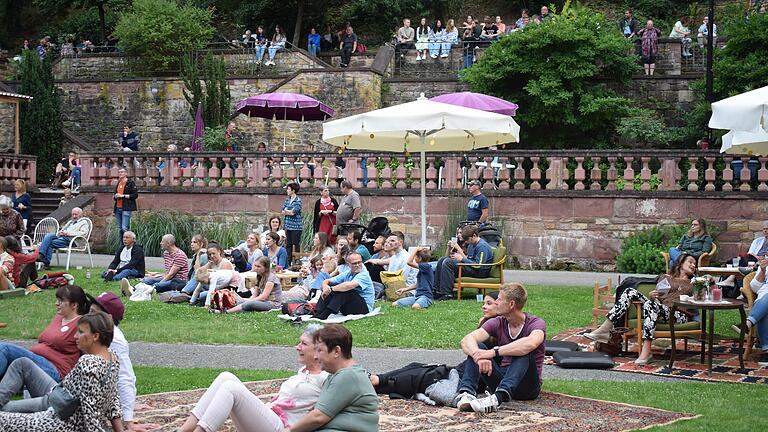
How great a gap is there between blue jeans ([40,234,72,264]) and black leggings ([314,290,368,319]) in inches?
365

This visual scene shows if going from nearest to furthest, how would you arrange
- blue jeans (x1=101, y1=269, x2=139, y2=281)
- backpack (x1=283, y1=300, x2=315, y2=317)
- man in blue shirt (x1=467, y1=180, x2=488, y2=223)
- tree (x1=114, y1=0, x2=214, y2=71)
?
backpack (x1=283, y1=300, x2=315, y2=317)
blue jeans (x1=101, y1=269, x2=139, y2=281)
man in blue shirt (x1=467, y1=180, x2=488, y2=223)
tree (x1=114, y1=0, x2=214, y2=71)

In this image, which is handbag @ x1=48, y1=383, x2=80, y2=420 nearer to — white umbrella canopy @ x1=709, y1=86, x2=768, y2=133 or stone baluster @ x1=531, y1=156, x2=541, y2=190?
white umbrella canopy @ x1=709, y1=86, x2=768, y2=133

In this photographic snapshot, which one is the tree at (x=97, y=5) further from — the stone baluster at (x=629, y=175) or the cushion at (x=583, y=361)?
the cushion at (x=583, y=361)

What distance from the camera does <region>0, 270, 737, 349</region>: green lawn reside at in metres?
13.8

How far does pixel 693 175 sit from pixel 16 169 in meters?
18.6

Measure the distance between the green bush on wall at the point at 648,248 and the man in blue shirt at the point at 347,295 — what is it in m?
8.43

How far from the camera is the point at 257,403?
8047 mm

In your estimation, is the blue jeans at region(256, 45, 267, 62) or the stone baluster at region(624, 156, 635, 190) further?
the blue jeans at region(256, 45, 267, 62)

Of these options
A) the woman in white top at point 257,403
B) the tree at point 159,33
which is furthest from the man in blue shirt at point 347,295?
the tree at point 159,33

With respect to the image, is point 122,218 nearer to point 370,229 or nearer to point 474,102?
point 370,229

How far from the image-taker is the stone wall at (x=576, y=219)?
74.1 ft

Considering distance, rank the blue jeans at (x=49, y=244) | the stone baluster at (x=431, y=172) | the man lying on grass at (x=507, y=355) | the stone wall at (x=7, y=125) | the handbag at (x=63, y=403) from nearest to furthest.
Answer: the handbag at (x=63, y=403)
the man lying on grass at (x=507, y=355)
the blue jeans at (x=49, y=244)
the stone baluster at (x=431, y=172)
the stone wall at (x=7, y=125)

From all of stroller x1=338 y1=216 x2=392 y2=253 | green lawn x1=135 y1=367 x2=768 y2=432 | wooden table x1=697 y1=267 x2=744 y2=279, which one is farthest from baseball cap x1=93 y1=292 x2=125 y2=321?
stroller x1=338 y1=216 x2=392 y2=253

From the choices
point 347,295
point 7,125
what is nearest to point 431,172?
point 347,295
